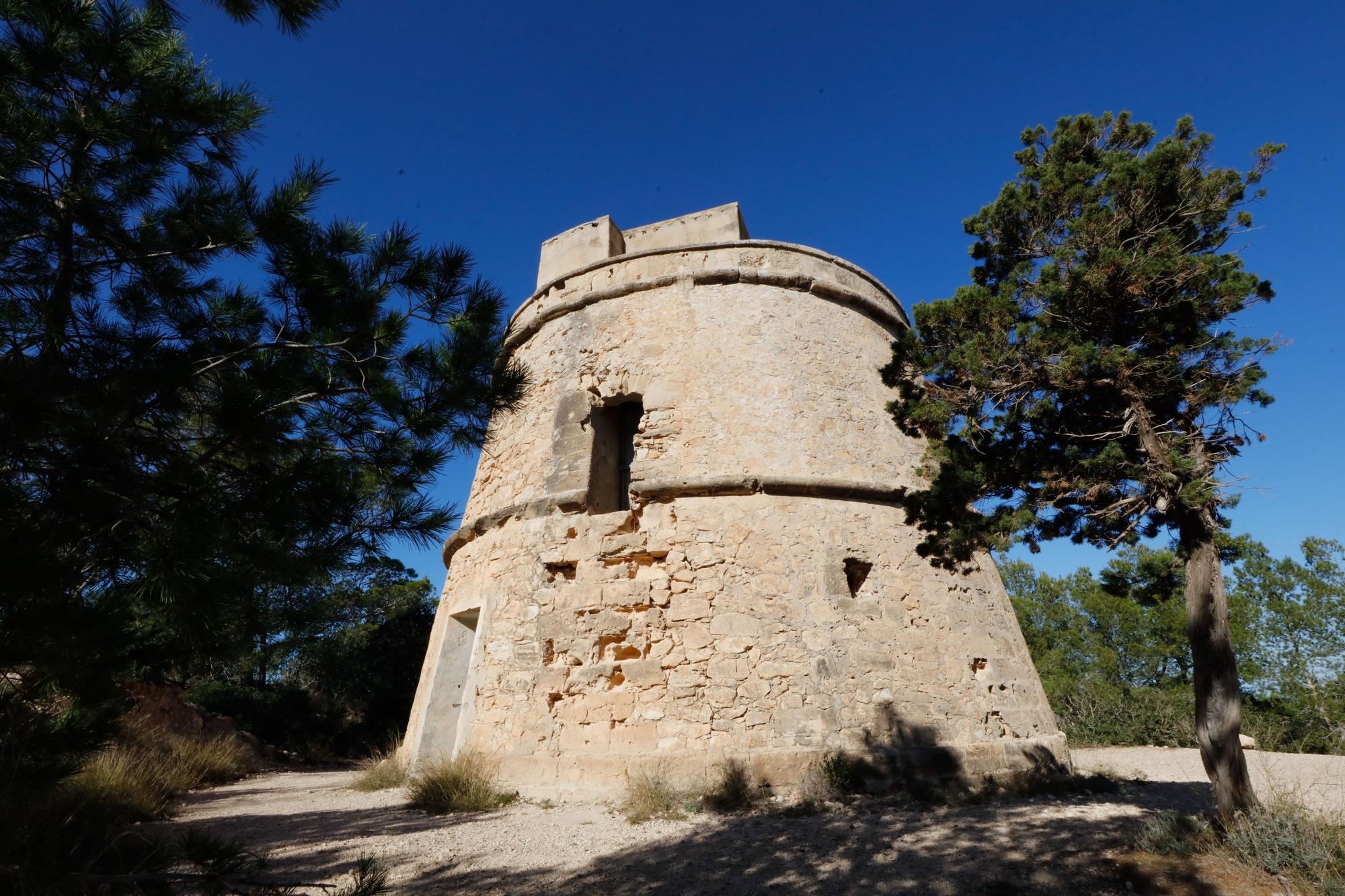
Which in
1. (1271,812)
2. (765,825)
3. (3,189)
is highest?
(3,189)

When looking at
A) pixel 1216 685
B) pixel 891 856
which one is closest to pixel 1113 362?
pixel 1216 685

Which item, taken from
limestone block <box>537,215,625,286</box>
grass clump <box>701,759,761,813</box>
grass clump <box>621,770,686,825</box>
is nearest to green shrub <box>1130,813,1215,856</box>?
grass clump <box>701,759,761,813</box>

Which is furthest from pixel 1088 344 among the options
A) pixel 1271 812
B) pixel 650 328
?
pixel 650 328

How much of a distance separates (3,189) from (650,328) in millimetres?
5739

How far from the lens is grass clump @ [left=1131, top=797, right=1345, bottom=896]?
3156 mm

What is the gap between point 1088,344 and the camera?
14.0 ft

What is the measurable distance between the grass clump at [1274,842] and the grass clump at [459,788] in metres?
4.53

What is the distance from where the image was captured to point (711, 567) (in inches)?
259

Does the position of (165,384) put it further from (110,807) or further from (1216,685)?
(1216,685)

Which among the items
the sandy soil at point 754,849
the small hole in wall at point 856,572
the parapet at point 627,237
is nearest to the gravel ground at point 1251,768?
the sandy soil at point 754,849

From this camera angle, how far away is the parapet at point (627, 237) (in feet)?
29.0

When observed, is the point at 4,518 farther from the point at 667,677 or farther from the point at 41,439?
the point at 667,677

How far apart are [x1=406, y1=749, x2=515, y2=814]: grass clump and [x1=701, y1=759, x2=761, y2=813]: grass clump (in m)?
1.74

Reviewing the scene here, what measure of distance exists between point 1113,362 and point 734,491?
3543 millimetres
